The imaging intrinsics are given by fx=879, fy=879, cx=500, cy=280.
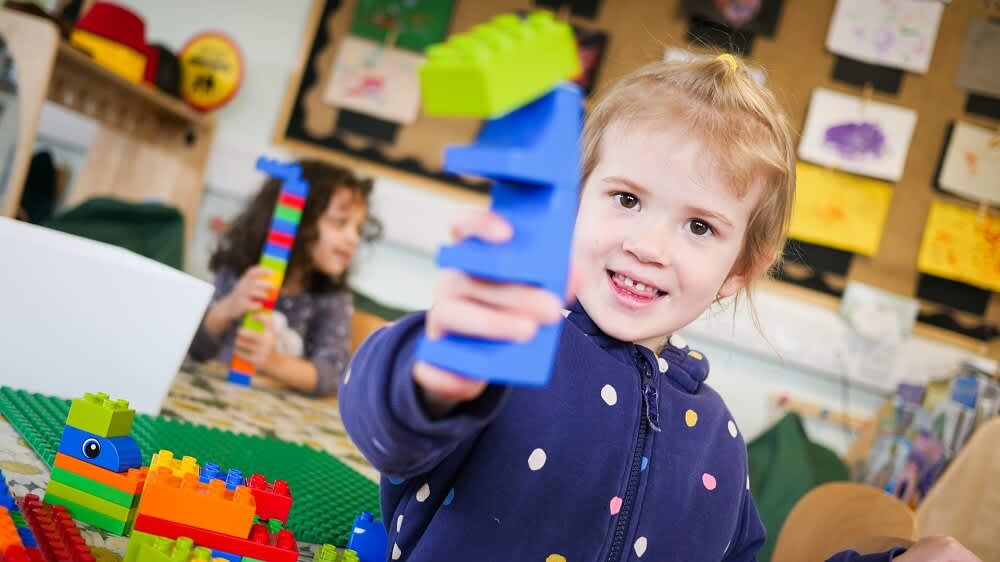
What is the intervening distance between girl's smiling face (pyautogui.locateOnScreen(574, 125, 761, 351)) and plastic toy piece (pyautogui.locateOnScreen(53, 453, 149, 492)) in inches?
13.4

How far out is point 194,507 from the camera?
55 centimetres

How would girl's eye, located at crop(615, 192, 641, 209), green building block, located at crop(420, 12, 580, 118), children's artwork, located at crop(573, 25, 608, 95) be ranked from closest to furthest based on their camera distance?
green building block, located at crop(420, 12, 580, 118), girl's eye, located at crop(615, 192, 641, 209), children's artwork, located at crop(573, 25, 608, 95)

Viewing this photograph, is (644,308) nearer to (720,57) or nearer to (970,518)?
(720,57)

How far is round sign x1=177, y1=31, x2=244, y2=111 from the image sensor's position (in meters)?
2.16

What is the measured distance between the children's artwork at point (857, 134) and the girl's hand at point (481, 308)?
1785mm

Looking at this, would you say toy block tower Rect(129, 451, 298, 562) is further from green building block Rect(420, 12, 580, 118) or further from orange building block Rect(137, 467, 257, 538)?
green building block Rect(420, 12, 580, 118)

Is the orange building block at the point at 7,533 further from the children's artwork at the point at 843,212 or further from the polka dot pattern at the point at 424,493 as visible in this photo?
the children's artwork at the point at 843,212

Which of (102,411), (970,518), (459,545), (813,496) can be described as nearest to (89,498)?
(102,411)

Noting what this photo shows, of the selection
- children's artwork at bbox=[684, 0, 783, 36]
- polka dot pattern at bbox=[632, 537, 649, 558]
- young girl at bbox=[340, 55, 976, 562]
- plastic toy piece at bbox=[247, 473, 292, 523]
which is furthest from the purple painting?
plastic toy piece at bbox=[247, 473, 292, 523]

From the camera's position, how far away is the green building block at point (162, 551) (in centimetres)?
48

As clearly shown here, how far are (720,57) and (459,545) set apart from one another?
1.45 ft

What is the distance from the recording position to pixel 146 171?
86.2 inches

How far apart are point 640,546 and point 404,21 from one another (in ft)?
5.78

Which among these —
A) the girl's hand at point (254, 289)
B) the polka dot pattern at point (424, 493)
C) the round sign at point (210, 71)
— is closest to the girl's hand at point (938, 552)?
the polka dot pattern at point (424, 493)
